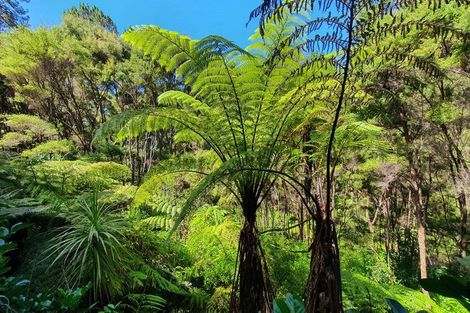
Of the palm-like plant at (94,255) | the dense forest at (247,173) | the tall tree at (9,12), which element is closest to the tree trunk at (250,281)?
the dense forest at (247,173)

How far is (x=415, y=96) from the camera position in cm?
680

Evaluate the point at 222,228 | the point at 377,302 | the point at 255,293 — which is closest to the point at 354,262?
the point at 377,302

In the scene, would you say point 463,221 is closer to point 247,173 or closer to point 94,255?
point 247,173

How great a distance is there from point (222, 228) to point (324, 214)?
5.57 ft

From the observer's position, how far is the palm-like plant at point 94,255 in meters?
2.39

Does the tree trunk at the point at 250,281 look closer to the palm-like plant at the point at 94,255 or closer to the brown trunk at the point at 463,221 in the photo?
the palm-like plant at the point at 94,255

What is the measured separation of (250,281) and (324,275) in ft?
1.95

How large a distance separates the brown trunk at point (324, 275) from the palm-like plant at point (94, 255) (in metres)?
1.47

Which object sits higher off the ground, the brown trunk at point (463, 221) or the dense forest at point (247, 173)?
the brown trunk at point (463, 221)

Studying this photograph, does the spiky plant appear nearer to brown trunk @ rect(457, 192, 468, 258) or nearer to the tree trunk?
the tree trunk

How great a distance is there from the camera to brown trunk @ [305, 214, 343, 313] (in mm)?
1775

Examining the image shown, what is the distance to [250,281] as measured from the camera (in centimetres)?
221

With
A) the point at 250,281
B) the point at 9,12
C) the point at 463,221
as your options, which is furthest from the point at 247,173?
the point at 463,221

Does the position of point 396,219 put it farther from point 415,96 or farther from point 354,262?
point 354,262
